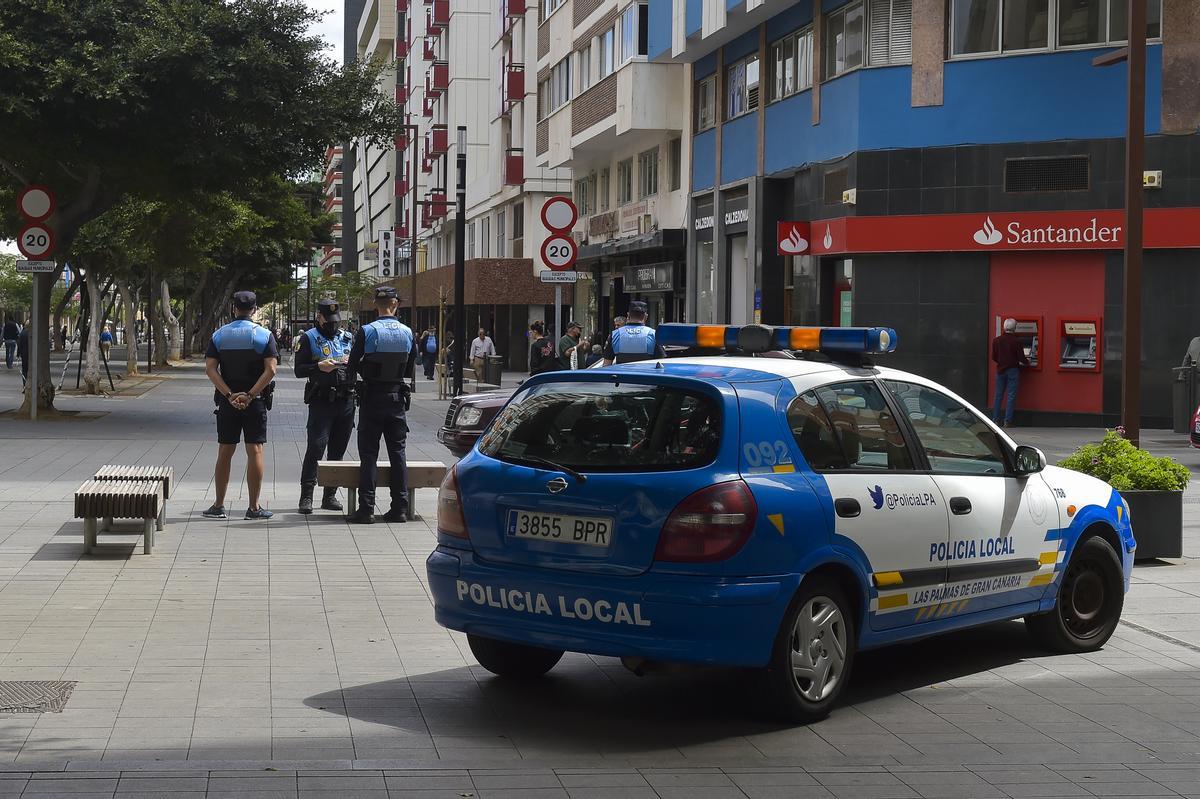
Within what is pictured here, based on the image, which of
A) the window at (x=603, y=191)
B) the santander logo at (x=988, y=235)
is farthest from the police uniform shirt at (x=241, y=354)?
the window at (x=603, y=191)

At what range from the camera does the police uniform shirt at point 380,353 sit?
40.9 ft

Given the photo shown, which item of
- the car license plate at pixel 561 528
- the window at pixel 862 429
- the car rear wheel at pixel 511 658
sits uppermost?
the window at pixel 862 429

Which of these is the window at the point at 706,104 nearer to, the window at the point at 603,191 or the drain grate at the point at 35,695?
the window at the point at 603,191

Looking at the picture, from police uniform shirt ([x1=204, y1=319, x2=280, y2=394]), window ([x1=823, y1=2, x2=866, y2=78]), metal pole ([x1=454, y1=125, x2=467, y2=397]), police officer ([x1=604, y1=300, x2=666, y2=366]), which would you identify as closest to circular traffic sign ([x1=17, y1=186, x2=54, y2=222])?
metal pole ([x1=454, y1=125, x2=467, y2=397])

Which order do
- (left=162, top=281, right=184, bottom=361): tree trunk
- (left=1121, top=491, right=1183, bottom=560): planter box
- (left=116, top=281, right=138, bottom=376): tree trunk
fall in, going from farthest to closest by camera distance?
(left=162, top=281, right=184, bottom=361): tree trunk < (left=116, top=281, right=138, bottom=376): tree trunk < (left=1121, top=491, right=1183, bottom=560): planter box

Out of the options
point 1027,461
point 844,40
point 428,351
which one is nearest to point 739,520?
point 1027,461

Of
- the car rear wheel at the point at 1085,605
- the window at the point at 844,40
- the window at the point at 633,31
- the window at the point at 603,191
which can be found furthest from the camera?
the window at the point at 603,191

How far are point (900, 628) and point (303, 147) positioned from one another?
2000 centimetres

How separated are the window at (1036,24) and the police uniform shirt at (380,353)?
1662 cm

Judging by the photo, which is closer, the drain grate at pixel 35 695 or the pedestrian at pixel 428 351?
the drain grate at pixel 35 695

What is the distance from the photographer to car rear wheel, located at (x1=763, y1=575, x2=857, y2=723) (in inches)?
245

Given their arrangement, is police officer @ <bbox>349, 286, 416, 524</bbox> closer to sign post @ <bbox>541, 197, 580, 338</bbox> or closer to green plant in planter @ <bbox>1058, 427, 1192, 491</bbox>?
sign post @ <bbox>541, 197, 580, 338</bbox>

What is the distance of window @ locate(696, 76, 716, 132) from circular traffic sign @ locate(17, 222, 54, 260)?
17.1 meters

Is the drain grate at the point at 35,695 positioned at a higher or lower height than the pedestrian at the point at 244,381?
lower
